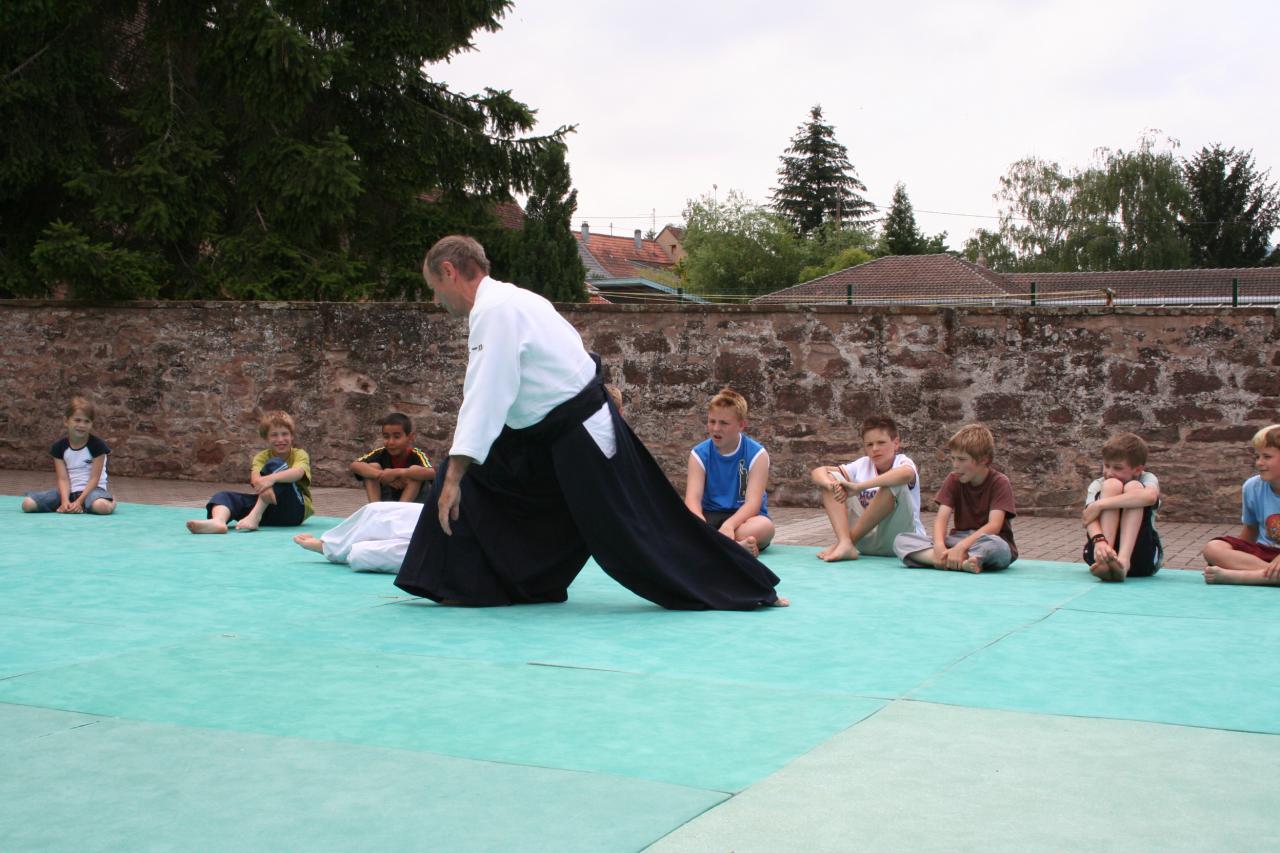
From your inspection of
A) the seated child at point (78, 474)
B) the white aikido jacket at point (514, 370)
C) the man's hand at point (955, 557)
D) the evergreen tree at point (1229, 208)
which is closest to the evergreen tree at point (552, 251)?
the seated child at point (78, 474)

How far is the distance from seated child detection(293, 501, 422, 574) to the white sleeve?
2102 mm

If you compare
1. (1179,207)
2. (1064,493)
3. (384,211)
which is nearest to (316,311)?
(384,211)

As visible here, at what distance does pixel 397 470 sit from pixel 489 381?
11.1ft

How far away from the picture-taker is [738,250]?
66.6 m

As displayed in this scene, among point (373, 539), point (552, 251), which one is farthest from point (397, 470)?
point (552, 251)

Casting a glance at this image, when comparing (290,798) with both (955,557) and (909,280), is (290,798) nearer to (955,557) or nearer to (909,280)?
(955,557)

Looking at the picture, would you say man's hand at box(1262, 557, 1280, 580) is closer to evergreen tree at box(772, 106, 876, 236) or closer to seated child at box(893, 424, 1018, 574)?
seated child at box(893, 424, 1018, 574)

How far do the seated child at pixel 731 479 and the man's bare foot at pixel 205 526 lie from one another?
332cm

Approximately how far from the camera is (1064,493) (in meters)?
11.1

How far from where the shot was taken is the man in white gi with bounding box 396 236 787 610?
5.78 metres

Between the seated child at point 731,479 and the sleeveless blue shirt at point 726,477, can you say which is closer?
the seated child at point 731,479

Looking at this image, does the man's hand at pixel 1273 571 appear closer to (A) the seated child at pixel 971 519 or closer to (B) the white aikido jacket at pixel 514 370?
(A) the seated child at pixel 971 519

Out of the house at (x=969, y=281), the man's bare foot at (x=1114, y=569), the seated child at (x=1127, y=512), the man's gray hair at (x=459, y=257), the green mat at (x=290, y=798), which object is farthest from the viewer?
the house at (x=969, y=281)

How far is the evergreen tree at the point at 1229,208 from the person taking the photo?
60.7 meters
